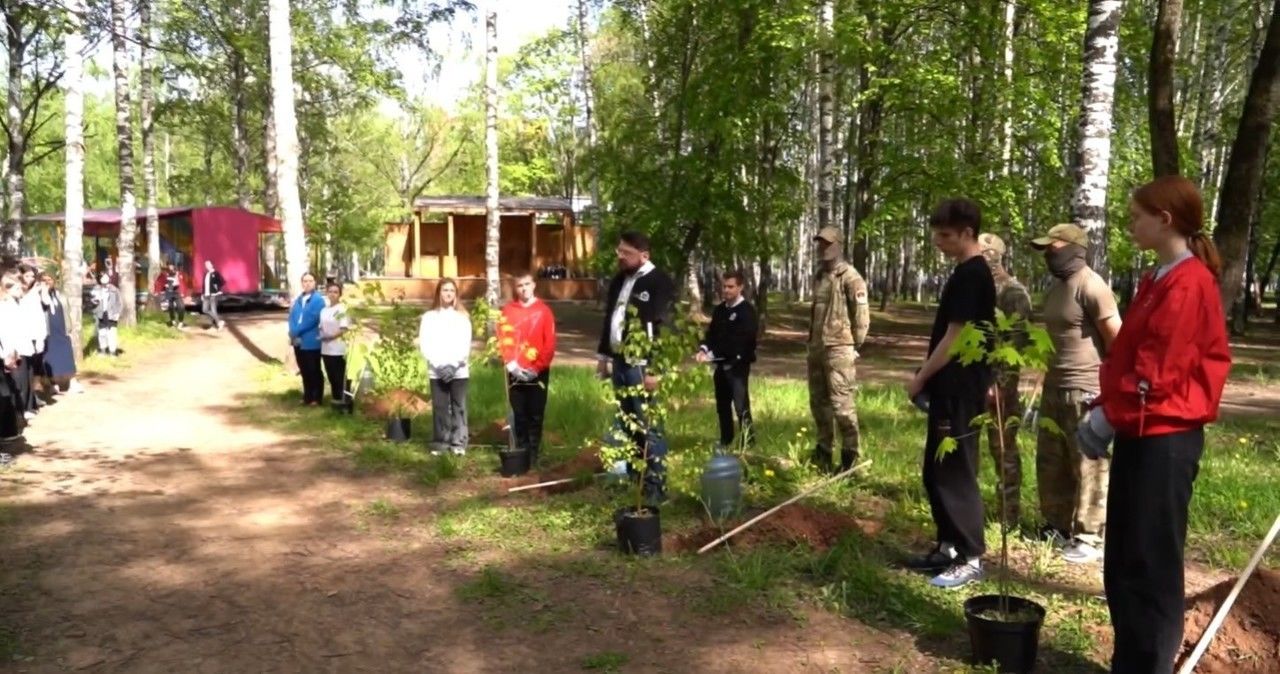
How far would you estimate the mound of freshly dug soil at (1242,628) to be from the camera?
3.52 metres

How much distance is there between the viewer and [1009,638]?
3.64 m

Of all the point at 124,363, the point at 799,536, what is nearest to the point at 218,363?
the point at 124,363

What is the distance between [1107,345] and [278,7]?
41.2 feet

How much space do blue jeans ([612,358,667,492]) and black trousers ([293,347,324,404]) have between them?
19.2 feet

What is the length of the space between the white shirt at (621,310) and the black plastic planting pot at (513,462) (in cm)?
171

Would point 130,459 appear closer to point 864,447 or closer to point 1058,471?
point 864,447

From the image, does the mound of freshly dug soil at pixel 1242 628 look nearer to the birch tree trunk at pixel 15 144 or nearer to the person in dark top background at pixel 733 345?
the person in dark top background at pixel 733 345

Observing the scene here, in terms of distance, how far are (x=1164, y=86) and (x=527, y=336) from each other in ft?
23.7

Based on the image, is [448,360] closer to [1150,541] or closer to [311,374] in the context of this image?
[311,374]

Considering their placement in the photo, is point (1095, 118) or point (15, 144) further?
point (15, 144)

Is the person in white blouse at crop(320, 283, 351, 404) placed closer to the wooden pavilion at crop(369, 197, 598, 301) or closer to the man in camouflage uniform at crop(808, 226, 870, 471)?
the man in camouflage uniform at crop(808, 226, 870, 471)

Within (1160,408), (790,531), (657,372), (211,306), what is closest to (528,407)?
(657,372)

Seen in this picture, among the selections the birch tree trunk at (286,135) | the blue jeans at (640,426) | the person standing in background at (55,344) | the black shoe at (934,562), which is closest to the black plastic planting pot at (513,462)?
the blue jeans at (640,426)

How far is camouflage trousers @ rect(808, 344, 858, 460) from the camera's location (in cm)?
645
